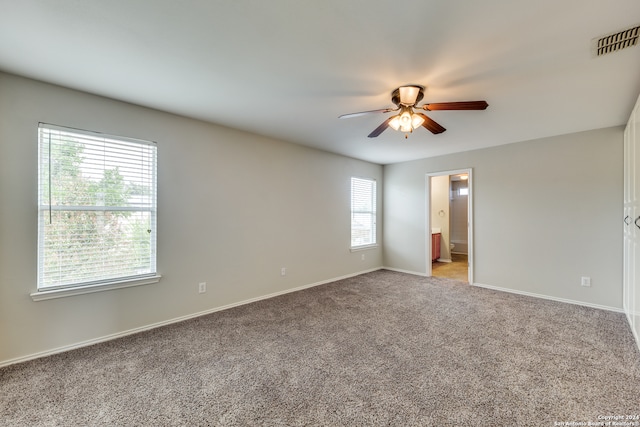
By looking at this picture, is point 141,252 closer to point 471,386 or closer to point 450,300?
point 471,386

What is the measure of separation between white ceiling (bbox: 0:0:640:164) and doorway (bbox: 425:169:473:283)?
2.22 meters

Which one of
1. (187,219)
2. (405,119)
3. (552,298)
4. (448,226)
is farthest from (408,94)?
(448,226)

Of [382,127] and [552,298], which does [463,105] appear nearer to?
[382,127]

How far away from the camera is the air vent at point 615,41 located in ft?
5.50

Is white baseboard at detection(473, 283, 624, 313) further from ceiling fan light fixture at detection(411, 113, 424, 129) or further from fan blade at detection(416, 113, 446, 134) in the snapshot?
ceiling fan light fixture at detection(411, 113, 424, 129)

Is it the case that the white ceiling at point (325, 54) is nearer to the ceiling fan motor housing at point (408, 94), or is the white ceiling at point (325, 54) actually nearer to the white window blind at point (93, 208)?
the ceiling fan motor housing at point (408, 94)

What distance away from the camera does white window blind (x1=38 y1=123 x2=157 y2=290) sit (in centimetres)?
239

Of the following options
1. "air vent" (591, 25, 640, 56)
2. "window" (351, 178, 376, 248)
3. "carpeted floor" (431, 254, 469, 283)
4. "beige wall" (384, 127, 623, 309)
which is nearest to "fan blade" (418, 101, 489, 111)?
"air vent" (591, 25, 640, 56)

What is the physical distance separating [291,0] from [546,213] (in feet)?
14.5

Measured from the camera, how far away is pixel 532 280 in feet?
13.3

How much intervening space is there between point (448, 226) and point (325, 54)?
604 cm

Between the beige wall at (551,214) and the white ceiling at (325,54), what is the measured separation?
749mm

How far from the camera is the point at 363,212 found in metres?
5.63

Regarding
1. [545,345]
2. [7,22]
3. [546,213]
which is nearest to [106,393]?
[7,22]
